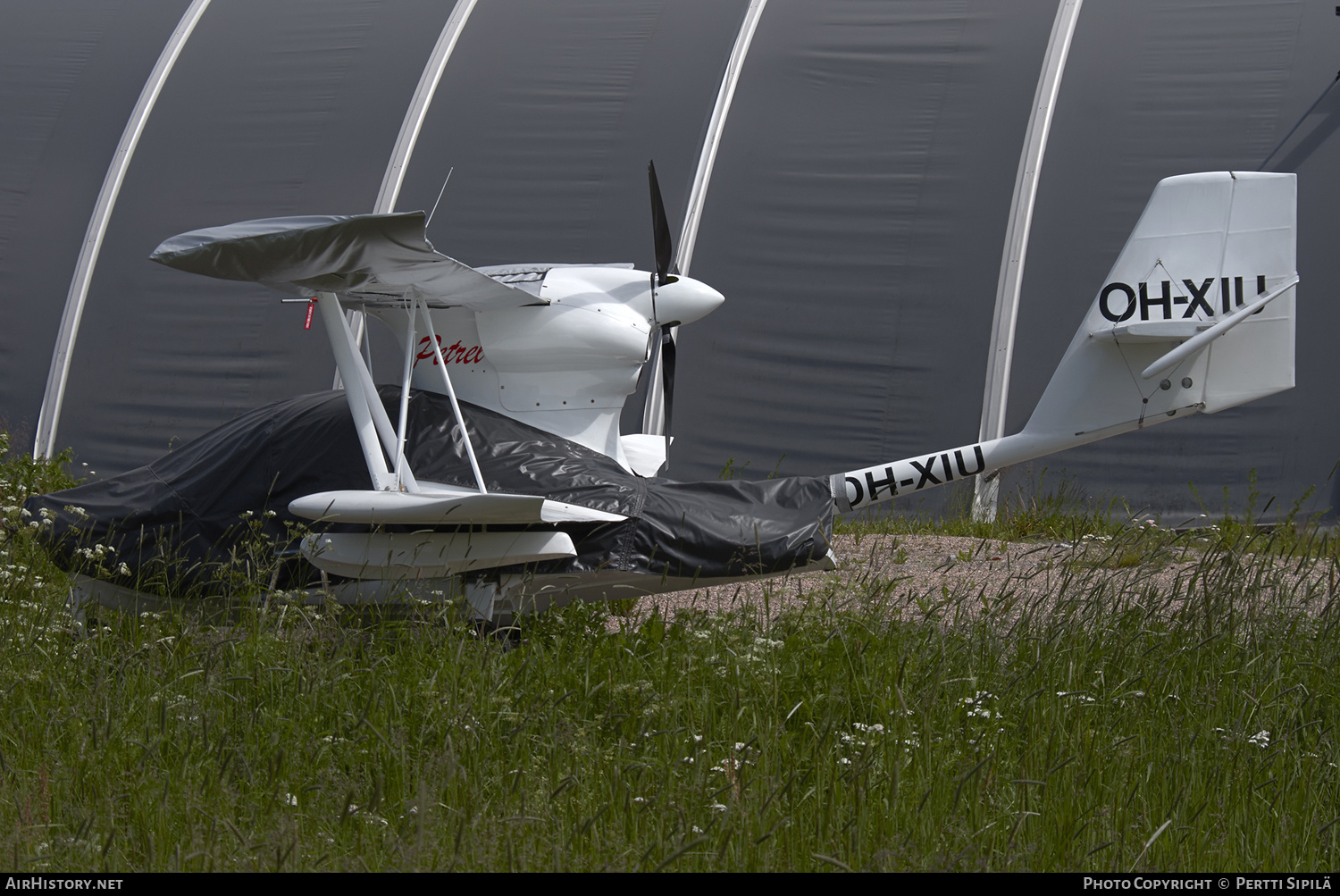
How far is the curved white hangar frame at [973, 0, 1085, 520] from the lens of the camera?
10.7 metres

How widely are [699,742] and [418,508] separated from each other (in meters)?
1.95

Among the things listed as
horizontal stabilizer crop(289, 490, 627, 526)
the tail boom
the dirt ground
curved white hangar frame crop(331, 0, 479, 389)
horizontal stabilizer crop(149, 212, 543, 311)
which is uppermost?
curved white hangar frame crop(331, 0, 479, 389)

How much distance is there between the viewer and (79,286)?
12.2m

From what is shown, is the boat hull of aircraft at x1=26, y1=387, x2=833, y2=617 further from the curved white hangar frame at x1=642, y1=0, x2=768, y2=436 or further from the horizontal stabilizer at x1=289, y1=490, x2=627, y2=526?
the curved white hangar frame at x1=642, y1=0, x2=768, y2=436

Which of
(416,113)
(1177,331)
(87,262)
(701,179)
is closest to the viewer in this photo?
(1177,331)

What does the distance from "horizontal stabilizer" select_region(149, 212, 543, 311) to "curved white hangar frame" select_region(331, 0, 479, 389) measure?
6.20 meters

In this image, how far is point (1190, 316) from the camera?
7.25m

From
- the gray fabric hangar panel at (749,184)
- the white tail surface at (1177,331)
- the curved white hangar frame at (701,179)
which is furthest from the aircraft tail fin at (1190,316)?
the curved white hangar frame at (701,179)

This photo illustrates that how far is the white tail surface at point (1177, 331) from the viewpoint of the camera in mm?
7188

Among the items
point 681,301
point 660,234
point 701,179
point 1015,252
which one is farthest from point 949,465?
point 701,179

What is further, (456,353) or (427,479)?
→ (456,353)

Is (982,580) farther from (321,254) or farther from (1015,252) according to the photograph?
(321,254)

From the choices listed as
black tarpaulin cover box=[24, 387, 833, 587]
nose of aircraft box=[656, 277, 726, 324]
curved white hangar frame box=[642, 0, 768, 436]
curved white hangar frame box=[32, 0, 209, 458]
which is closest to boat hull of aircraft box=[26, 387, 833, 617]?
black tarpaulin cover box=[24, 387, 833, 587]

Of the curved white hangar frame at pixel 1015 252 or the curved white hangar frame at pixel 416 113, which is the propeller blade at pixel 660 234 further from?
the curved white hangar frame at pixel 416 113
